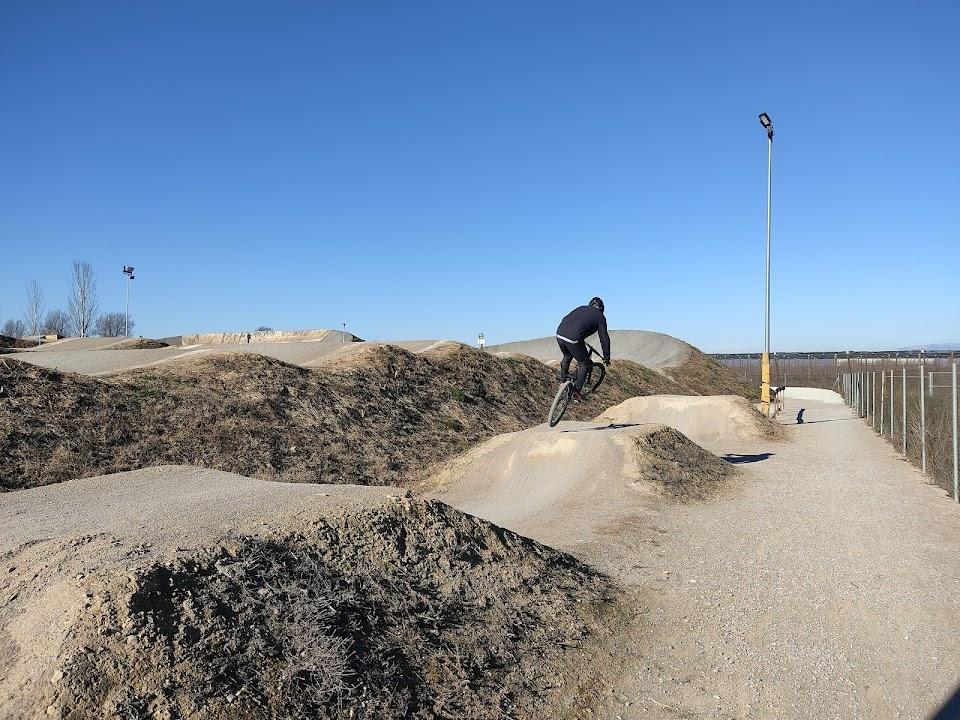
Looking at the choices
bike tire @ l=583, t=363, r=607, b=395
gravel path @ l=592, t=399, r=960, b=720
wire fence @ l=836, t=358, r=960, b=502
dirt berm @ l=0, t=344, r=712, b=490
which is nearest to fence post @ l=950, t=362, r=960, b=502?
wire fence @ l=836, t=358, r=960, b=502

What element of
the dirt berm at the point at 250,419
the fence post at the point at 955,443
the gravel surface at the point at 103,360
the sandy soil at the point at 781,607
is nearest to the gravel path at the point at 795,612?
the sandy soil at the point at 781,607

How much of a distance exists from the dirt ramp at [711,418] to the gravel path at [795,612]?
27.6 feet

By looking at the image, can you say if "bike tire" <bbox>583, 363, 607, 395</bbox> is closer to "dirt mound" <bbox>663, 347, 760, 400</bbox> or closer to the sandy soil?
the sandy soil

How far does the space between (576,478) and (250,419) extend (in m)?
7.46

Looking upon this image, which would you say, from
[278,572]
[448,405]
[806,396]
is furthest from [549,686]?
[806,396]

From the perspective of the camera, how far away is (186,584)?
4.00 m

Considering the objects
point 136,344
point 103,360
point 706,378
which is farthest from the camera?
point 706,378

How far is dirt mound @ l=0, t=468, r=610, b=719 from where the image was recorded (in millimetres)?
3404

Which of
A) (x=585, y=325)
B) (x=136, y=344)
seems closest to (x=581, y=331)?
(x=585, y=325)

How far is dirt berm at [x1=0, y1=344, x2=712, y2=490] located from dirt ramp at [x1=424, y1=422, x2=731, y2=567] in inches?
86.3

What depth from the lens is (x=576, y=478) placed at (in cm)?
1116

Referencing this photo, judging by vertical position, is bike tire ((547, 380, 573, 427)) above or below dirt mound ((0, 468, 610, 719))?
above

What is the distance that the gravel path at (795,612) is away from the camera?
4.48 metres

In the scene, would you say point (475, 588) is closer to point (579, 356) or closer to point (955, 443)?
point (579, 356)
